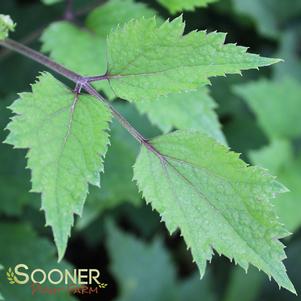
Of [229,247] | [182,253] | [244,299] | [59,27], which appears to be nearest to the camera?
[229,247]

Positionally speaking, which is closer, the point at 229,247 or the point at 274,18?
the point at 229,247

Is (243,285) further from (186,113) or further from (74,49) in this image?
(74,49)

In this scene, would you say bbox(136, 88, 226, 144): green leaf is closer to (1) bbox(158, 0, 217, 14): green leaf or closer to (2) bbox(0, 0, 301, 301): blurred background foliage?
(1) bbox(158, 0, 217, 14): green leaf

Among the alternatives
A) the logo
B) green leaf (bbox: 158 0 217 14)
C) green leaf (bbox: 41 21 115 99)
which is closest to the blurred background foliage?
the logo

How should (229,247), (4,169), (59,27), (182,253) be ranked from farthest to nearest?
(182,253), (4,169), (59,27), (229,247)

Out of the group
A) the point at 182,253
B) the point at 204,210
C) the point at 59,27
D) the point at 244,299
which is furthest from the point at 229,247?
the point at 182,253

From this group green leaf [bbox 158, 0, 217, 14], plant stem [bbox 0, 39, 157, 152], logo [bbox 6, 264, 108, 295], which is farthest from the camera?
logo [bbox 6, 264, 108, 295]

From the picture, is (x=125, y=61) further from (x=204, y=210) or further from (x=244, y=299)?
(x=244, y=299)
